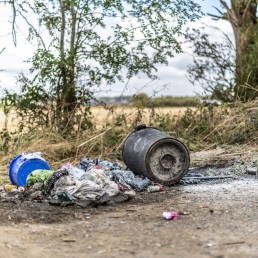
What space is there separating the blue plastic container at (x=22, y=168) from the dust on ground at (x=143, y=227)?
3.80 feet

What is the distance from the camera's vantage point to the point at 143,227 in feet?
17.4

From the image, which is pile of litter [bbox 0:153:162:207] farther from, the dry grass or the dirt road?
the dry grass

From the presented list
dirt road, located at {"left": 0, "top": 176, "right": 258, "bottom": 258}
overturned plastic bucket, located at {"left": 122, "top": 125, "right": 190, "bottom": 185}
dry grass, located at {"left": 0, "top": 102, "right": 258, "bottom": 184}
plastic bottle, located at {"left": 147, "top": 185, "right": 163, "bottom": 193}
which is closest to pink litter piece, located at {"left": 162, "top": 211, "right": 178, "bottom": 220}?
dirt road, located at {"left": 0, "top": 176, "right": 258, "bottom": 258}

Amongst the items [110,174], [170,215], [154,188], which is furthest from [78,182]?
[170,215]

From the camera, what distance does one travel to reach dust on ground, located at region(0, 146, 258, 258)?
15.0 feet

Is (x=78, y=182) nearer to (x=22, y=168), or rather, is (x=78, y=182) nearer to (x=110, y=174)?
(x=110, y=174)

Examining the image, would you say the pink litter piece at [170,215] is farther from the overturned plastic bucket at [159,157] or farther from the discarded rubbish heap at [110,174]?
the overturned plastic bucket at [159,157]

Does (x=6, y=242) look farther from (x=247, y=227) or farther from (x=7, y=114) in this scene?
(x=7, y=114)

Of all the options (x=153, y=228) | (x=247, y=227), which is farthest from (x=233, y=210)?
(x=153, y=228)

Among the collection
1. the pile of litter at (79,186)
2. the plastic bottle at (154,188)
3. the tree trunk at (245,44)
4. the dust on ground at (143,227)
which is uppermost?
the tree trunk at (245,44)

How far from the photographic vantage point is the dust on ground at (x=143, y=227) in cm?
459

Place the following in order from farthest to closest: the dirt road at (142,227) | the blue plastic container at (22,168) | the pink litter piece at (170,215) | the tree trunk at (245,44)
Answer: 1. the tree trunk at (245,44)
2. the blue plastic container at (22,168)
3. the pink litter piece at (170,215)
4. the dirt road at (142,227)

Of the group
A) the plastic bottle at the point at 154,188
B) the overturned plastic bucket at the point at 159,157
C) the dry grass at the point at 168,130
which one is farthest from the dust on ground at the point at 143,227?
the dry grass at the point at 168,130

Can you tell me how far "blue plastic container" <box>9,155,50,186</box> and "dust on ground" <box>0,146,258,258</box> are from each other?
3.80 feet
